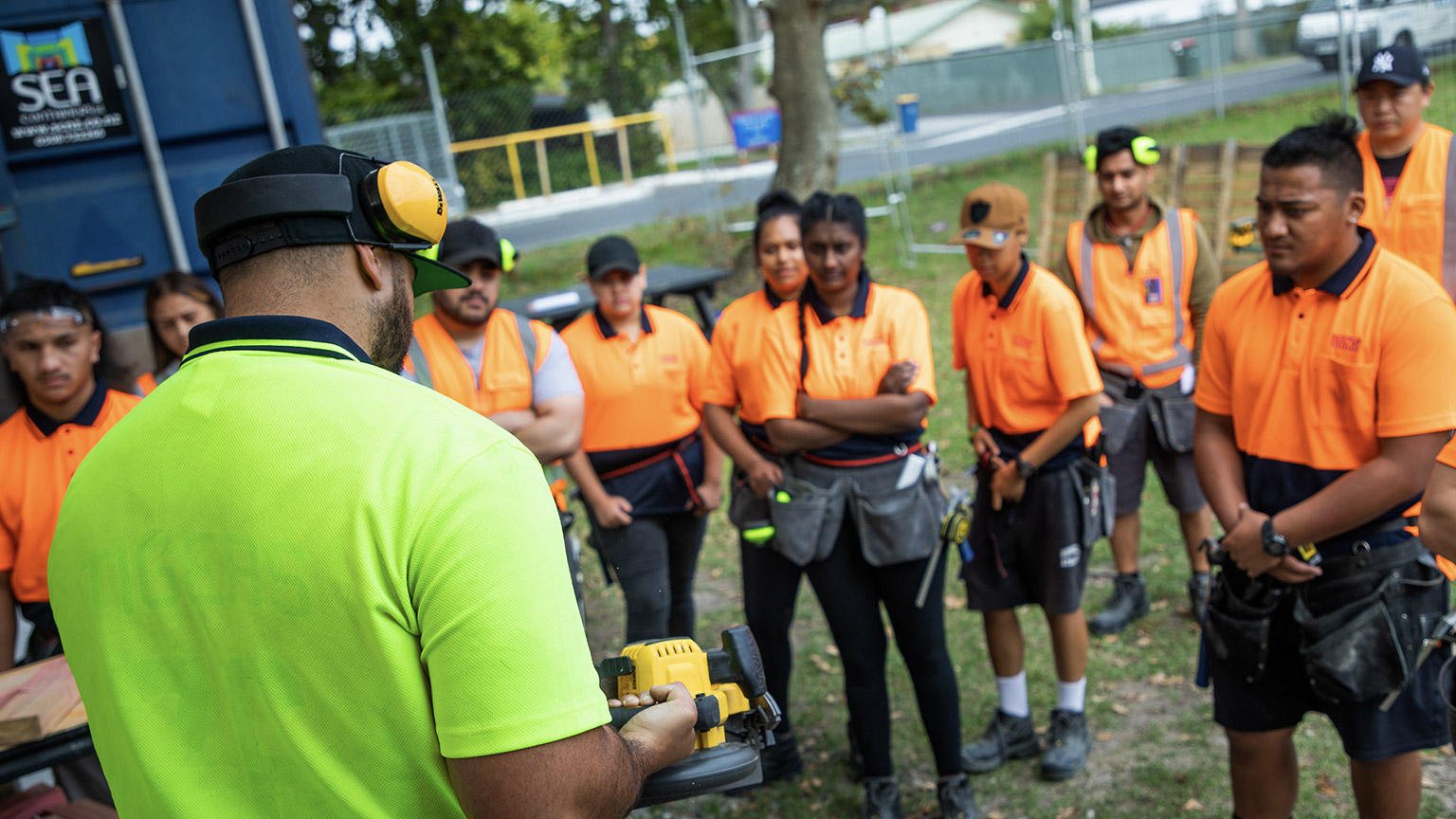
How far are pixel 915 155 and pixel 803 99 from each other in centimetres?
877

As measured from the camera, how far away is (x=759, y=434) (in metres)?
3.94

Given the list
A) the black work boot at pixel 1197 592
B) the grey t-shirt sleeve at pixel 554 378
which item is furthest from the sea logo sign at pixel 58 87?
the black work boot at pixel 1197 592

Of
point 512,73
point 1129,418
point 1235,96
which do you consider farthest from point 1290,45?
point 1129,418

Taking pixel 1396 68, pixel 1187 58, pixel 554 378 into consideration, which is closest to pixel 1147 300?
pixel 1396 68

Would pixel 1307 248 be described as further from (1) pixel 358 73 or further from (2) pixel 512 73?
(1) pixel 358 73

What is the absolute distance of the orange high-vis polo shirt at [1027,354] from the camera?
3629 millimetres

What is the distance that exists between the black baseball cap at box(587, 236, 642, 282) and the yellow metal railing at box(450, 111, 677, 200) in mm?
11578

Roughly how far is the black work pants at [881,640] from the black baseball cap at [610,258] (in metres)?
1.48

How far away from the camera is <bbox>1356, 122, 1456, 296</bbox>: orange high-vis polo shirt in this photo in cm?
418

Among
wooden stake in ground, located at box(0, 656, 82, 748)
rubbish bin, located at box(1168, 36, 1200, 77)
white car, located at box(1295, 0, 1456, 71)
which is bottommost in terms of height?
wooden stake in ground, located at box(0, 656, 82, 748)

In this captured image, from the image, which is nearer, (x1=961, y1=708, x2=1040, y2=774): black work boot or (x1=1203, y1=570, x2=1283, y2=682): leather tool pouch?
(x1=1203, y1=570, x2=1283, y2=682): leather tool pouch

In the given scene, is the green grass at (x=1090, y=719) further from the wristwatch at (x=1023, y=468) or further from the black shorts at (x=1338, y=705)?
the wristwatch at (x=1023, y=468)

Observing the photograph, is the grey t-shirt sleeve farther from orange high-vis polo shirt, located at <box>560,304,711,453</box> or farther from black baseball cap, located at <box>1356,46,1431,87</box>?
black baseball cap, located at <box>1356,46,1431,87</box>

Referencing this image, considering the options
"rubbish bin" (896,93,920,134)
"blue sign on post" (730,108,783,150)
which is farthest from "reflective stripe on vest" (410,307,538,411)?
"rubbish bin" (896,93,920,134)
